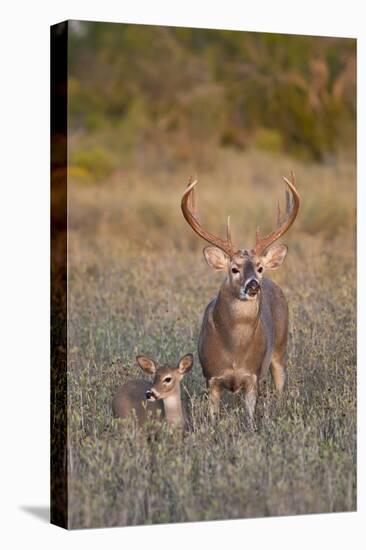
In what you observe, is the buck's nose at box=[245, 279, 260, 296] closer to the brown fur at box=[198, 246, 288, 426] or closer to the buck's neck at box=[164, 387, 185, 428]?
the brown fur at box=[198, 246, 288, 426]

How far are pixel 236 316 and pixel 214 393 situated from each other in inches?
20.3

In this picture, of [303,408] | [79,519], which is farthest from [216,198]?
[79,519]

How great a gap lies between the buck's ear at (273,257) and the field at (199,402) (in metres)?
0.82

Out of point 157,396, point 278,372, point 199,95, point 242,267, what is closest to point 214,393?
point 157,396

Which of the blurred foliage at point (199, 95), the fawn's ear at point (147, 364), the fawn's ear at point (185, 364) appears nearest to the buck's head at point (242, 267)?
the fawn's ear at point (185, 364)

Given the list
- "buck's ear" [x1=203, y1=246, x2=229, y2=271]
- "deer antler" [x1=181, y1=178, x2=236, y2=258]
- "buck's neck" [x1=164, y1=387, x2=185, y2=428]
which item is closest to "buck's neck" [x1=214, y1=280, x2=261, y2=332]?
"buck's ear" [x1=203, y1=246, x2=229, y2=271]

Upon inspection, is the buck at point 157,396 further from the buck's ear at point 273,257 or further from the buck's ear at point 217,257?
the buck's ear at point 273,257

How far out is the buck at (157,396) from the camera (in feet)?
32.8

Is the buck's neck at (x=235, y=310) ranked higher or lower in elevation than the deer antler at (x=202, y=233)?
lower

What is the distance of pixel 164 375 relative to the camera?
10031 mm

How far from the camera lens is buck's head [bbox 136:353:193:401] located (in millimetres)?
9969

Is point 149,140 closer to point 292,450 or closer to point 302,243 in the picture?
point 302,243

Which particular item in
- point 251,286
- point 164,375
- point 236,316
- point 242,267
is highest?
point 242,267

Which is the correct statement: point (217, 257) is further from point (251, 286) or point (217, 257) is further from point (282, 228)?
point (282, 228)
